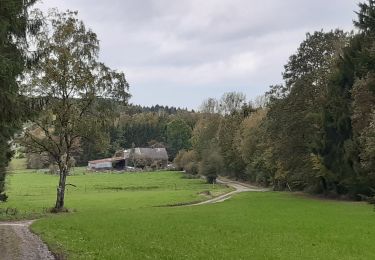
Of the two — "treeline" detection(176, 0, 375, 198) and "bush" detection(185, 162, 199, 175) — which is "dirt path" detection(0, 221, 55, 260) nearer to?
"treeline" detection(176, 0, 375, 198)

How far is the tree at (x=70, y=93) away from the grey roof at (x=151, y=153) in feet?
470

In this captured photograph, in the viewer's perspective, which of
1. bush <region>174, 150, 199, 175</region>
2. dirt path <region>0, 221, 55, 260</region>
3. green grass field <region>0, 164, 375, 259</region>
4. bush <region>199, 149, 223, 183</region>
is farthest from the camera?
bush <region>174, 150, 199, 175</region>

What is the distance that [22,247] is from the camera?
747 inches

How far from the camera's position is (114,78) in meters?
42.8

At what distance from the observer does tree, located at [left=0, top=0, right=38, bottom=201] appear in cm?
1530

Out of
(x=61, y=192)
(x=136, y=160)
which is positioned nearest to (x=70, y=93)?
(x=61, y=192)

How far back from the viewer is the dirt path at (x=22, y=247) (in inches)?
651

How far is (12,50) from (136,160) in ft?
547

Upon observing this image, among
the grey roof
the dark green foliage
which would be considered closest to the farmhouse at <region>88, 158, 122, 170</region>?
the grey roof

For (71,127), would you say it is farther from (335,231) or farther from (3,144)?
(335,231)

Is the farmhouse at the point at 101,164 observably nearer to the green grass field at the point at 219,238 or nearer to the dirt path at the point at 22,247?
the green grass field at the point at 219,238

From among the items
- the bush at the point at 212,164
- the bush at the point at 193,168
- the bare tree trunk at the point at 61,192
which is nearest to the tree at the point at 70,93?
the bare tree trunk at the point at 61,192

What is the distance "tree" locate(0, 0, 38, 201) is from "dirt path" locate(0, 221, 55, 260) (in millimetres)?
4989

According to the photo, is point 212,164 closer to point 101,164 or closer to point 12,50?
point 101,164
